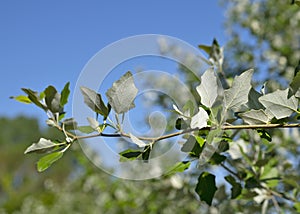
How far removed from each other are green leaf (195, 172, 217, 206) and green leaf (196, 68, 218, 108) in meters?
0.17

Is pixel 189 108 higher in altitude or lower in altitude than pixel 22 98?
lower

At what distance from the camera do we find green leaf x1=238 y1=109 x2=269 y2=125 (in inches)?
23.2

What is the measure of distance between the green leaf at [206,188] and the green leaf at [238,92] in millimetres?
169

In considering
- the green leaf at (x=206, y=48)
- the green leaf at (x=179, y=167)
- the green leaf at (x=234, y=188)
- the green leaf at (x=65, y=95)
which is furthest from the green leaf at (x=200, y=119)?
the green leaf at (x=206, y=48)

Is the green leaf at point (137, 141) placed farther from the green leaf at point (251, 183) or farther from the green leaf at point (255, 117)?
the green leaf at point (251, 183)

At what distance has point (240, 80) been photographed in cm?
60

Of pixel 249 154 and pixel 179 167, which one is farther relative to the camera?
pixel 249 154

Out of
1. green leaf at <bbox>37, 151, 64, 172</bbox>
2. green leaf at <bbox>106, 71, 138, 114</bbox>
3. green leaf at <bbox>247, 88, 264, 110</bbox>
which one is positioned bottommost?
green leaf at <bbox>247, 88, 264, 110</bbox>

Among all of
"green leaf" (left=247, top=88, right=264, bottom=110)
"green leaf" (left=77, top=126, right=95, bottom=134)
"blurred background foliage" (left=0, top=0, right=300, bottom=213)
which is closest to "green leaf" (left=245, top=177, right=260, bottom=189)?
"blurred background foliage" (left=0, top=0, right=300, bottom=213)

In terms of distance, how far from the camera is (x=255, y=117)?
1.96ft

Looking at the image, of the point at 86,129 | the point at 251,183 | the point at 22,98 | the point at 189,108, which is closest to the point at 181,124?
the point at 189,108

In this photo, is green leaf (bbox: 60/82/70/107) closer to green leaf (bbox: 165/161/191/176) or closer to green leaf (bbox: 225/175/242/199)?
green leaf (bbox: 165/161/191/176)

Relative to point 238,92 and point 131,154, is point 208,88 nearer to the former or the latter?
point 238,92

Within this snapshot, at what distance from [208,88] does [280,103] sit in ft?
0.33
